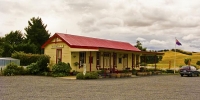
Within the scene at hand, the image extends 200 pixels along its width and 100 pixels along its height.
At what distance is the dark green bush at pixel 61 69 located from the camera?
2513cm

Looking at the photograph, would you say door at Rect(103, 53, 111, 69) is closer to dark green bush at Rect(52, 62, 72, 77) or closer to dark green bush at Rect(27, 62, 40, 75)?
dark green bush at Rect(52, 62, 72, 77)

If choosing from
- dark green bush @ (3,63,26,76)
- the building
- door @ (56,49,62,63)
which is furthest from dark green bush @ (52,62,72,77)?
dark green bush @ (3,63,26,76)

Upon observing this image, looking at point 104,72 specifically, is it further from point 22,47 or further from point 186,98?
point 22,47

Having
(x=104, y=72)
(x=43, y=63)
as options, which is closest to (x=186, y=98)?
(x=104, y=72)

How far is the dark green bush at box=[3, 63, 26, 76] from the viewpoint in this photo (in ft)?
81.4

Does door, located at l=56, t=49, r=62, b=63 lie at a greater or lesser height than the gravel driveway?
greater

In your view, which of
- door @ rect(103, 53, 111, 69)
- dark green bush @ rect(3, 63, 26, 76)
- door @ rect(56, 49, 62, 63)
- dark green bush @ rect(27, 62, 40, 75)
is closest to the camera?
dark green bush @ rect(3, 63, 26, 76)

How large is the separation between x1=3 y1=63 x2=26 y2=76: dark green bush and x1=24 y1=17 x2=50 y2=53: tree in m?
26.1

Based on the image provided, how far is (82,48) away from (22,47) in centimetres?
1855

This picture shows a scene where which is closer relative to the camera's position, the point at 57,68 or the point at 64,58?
the point at 57,68

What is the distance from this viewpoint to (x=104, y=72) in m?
25.0

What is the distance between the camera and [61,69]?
25203 mm

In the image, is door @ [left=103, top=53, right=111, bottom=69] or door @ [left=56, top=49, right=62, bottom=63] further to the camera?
door @ [left=103, top=53, right=111, bottom=69]

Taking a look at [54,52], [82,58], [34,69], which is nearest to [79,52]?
[82,58]
